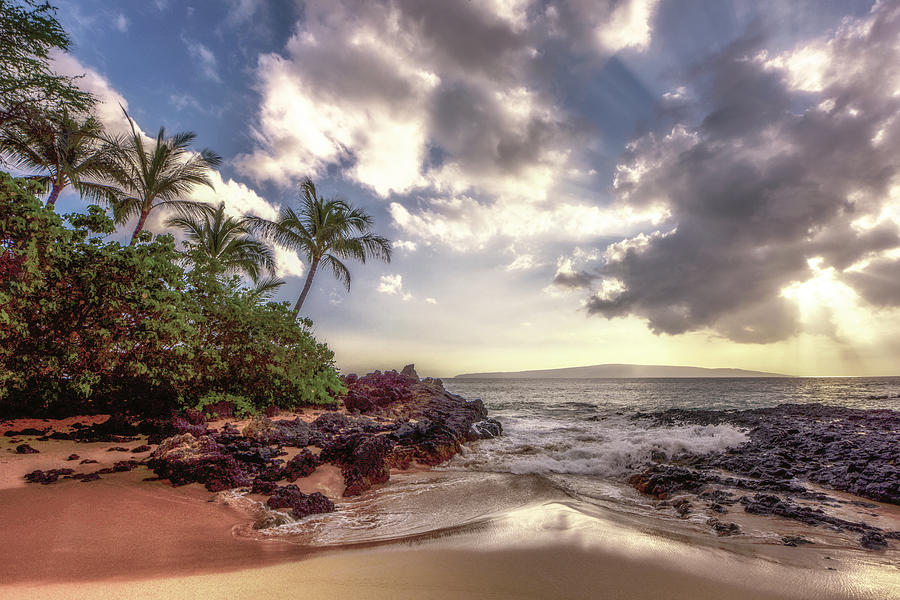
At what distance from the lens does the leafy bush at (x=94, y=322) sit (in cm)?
564

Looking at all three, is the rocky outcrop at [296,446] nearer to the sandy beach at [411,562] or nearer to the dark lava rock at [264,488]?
the dark lava rock at [264,488]

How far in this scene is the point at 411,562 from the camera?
2459 millimetres

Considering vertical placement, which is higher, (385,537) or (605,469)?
(385,537)

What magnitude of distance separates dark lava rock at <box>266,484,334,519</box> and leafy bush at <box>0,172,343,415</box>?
14.2 ft

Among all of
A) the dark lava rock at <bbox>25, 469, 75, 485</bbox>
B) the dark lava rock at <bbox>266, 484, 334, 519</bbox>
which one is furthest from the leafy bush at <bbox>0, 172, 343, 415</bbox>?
the dark lava rock at <bbox>266, 484, 334, 519</bbox>

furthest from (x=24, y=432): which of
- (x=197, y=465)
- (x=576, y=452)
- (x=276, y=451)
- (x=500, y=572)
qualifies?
(x=576, y=452)

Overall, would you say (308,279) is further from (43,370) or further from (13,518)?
(13,518)

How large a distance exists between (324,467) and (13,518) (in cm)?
324

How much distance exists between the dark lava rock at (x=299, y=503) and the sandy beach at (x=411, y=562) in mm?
549

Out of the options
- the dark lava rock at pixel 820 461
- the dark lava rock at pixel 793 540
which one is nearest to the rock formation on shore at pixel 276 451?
the dark lava rock at pixel 793 540

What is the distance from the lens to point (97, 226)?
21.5 ft

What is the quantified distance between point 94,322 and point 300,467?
16.3ft

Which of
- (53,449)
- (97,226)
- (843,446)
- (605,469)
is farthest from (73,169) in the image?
(843,446)

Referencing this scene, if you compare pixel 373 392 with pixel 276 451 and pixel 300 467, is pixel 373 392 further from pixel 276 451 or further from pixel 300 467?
pixel 300 467
